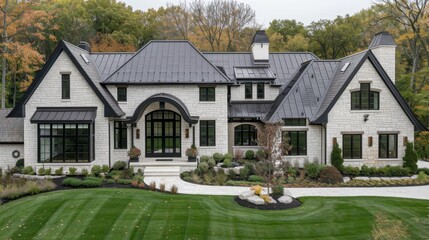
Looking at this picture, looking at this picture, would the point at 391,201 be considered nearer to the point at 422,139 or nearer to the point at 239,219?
the point at 239,219

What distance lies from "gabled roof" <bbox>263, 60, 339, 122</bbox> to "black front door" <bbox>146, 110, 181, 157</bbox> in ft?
19.3

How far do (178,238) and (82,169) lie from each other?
37.3 feet

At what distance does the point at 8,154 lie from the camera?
22.5 meters

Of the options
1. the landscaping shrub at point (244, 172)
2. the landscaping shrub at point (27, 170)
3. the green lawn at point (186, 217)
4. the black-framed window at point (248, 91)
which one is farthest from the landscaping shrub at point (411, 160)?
the landscaping shrub at point (27, 170)

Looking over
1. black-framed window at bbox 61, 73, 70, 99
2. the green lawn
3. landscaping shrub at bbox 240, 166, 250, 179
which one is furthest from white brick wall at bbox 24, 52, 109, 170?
landscaping shrub at bbox 240, 166, 250, 179

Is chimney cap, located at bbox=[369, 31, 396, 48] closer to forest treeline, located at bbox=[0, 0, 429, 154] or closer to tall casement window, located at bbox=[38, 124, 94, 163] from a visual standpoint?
tall casement window, located at bbox=[38, 124, 94, 163]

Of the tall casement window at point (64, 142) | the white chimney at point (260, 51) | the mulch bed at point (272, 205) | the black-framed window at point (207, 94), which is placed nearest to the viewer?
the mulch bed at point (272, 205)

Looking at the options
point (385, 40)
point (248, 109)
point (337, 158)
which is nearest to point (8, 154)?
point (248, 109)

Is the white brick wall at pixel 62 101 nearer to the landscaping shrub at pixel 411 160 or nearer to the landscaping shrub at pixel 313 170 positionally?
the landscaping shrub at pixel 313 170

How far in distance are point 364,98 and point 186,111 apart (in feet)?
35.4

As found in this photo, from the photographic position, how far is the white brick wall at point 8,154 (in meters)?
22.5

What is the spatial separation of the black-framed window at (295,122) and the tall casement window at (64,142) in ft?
38.5

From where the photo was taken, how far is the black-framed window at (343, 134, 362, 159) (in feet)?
72.6

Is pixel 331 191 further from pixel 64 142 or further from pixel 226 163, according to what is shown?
pixel 64 142
